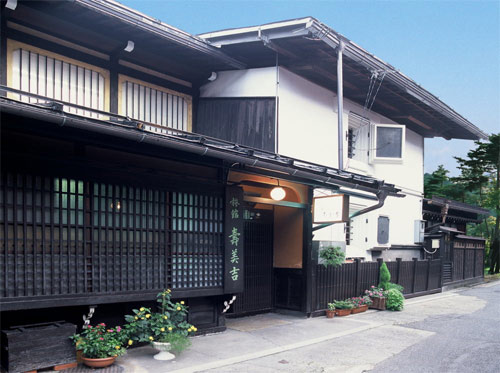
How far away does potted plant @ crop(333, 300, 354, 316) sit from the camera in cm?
1329

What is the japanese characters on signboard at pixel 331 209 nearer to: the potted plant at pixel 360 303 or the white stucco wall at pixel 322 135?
the white stucco wall at pixel 322 135

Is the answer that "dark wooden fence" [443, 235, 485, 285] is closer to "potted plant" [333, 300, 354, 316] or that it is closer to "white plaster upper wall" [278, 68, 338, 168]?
"potted plant" [333, 300, 354, 316]

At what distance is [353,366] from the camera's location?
27.5 feet

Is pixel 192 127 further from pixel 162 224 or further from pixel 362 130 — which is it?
pixel 362 130

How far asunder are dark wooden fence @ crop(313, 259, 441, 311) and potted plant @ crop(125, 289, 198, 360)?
17.9 feet

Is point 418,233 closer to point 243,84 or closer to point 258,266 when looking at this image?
point 258,266

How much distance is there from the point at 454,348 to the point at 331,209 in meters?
4.05

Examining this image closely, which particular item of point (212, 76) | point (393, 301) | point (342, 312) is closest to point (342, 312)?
point (342, 312)

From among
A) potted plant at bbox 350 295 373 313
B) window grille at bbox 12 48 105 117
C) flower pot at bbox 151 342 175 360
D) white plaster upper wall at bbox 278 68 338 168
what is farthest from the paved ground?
window grille at bbox 12 48 105 117

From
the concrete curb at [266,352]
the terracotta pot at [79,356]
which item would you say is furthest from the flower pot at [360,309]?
the terracotta pot at [79,356]

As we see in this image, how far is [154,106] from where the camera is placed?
11023 millimetres

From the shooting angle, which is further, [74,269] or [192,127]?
[192,127]

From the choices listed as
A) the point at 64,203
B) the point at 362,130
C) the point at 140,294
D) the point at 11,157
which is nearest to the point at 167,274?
the point at 140,294

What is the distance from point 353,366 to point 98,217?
510 centimetres
